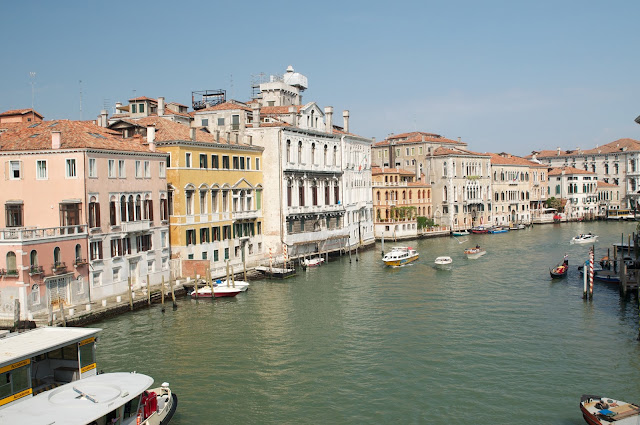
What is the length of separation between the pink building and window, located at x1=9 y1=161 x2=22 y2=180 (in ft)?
0.12

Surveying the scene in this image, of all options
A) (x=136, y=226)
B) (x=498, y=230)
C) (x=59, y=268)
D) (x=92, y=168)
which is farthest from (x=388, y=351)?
(x=498, y=230)

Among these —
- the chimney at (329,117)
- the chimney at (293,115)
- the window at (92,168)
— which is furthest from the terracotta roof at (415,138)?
the window at (92,168)

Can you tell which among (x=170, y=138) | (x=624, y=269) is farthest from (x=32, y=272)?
(x=624, y=269)

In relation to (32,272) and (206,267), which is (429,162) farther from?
(32,272)

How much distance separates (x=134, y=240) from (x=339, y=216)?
18.6m

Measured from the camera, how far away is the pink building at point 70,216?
69.7ft

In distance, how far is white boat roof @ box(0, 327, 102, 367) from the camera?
12062 millimetres

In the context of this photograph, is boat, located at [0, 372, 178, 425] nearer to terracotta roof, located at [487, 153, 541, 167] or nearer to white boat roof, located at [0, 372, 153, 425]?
white boat roof, located at [0, 372, 153, 425]

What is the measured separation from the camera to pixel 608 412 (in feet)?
42.2

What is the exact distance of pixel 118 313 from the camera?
74.9 feet

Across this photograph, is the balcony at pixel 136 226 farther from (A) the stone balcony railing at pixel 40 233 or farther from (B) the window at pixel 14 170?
(B) the window at pixel 14 170

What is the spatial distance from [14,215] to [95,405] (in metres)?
15.4

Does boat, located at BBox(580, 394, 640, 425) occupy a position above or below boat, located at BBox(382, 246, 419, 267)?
below

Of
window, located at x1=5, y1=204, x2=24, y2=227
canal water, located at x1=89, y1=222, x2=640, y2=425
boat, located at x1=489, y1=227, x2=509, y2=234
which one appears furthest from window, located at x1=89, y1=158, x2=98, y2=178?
boat, located at x1=489, y1=227, x2=509, y2=234
